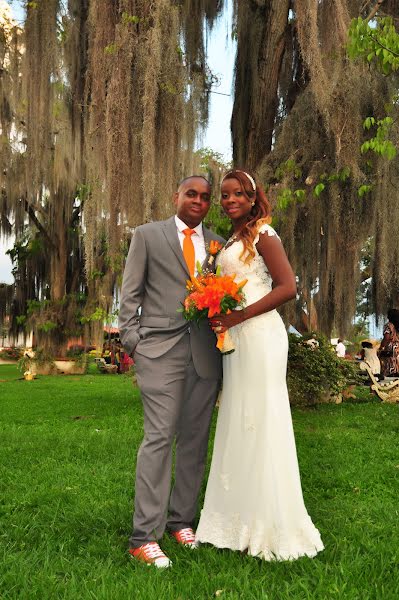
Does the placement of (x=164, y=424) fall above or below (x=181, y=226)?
below

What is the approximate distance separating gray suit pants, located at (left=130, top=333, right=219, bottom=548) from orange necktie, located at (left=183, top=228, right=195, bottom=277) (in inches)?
13.5

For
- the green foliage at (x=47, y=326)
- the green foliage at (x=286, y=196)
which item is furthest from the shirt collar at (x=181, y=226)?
the green foliage at (x=47, y=326)

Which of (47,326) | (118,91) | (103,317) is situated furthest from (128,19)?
(47,326)

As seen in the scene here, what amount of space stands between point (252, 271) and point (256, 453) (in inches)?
31.5

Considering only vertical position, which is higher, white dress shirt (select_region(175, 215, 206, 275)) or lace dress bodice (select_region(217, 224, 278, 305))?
white dress shirt (select_region(175, 215, 206, 275))

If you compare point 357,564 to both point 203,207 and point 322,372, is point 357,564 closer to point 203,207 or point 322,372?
point 203,207

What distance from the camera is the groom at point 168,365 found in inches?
118

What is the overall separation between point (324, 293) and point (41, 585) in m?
8.21

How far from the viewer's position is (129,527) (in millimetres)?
3447

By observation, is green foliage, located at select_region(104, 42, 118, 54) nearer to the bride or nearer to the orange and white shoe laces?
the bride

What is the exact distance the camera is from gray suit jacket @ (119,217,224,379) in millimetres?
3059

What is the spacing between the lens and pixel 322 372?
384 inches

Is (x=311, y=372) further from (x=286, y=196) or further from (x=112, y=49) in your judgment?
(x=112, y=49)

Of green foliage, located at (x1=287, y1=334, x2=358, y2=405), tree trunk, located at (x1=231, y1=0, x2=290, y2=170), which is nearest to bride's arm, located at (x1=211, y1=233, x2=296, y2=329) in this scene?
tree trunk, located at (x1=231, y1=0, x2=290, y2=170)
